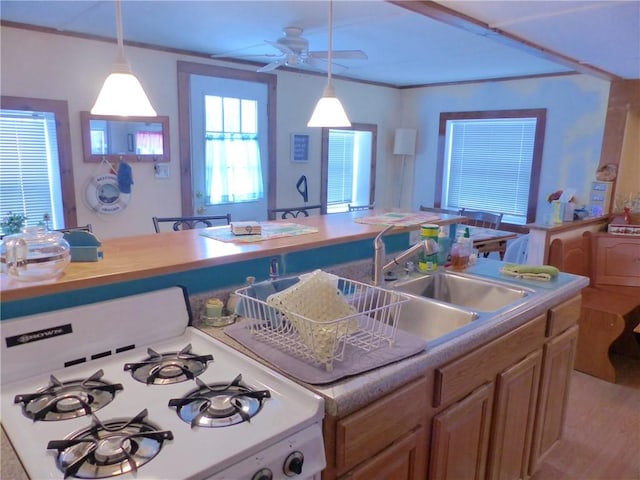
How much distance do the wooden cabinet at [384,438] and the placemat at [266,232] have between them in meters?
0.78

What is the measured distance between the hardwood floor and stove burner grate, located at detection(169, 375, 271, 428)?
5.70ft

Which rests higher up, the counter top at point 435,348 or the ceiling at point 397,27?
the ceiling at point 397,27

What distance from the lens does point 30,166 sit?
3377 mm

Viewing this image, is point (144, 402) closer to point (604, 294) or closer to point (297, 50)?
point (297, 50)

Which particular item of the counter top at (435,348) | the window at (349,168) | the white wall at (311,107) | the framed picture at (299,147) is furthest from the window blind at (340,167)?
the counter top at (435,348)

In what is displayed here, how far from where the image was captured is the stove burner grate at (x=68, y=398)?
102cm

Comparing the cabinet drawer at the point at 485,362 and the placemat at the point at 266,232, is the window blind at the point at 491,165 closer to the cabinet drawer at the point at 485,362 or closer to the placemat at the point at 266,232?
the cabinet drawer at the point at 485,362

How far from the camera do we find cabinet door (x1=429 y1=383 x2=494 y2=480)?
145 cm

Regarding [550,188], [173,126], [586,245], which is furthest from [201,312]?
[550,188]

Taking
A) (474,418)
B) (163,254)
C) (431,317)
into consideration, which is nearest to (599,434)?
(474,418)

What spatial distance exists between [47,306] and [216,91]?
3335mm

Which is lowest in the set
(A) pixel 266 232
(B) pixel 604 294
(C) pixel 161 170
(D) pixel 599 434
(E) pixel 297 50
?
(D) pixel 599 434

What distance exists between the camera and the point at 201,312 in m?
1.51

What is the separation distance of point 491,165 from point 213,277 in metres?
4.43
